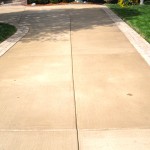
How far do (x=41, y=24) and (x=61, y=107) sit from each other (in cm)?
896

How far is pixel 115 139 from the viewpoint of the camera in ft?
14.1

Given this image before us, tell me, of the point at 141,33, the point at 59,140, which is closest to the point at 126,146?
the point at 59,140

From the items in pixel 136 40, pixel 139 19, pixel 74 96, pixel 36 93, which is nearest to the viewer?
pixel 74 96

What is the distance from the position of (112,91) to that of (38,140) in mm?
2056

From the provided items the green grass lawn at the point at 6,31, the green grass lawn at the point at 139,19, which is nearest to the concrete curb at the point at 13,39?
the green grass lawn at the point at 6,31

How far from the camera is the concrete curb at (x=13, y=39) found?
9.38 meters

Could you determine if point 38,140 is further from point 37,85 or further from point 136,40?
point 136,40

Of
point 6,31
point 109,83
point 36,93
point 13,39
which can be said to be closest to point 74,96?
point 36,93

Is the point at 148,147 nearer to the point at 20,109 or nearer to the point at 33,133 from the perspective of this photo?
the point at 33,133

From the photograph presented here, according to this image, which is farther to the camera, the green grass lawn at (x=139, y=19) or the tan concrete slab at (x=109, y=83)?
the green grass lawn at (x=139, y=19)

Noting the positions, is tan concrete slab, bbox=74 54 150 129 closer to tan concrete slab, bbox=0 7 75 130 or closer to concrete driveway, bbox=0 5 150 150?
concrete driveway, bbox=0 5 150 150

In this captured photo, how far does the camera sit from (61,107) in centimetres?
527

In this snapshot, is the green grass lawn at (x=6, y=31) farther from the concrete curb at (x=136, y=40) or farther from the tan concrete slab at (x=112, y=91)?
the concrete curb at (x=136, y=40)

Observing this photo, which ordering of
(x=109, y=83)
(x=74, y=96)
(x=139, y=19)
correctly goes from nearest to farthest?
1. (x=74, y=96)
2. (x=109, y=83)
3. (x=139, y=19)
